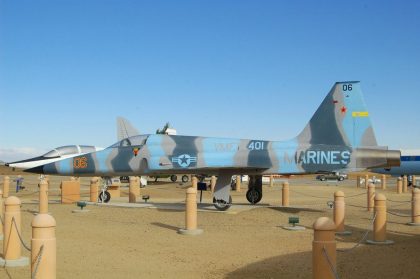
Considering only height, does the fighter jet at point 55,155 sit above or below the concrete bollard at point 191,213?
above

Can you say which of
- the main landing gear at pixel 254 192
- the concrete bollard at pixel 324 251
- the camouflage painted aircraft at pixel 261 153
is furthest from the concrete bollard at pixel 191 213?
the main landing gear at pixel 254 192

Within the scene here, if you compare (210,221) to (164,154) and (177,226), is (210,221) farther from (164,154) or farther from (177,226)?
(164,154)

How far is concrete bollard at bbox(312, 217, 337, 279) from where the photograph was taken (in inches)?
183

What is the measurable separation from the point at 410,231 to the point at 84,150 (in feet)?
48.5

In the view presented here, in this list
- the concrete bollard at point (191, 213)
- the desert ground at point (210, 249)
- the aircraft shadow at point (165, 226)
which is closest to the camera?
the desert ground at point (210, 249)

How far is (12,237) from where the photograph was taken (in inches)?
277

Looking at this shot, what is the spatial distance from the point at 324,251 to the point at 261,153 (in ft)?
34.1

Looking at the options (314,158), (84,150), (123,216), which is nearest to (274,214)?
(314,158)

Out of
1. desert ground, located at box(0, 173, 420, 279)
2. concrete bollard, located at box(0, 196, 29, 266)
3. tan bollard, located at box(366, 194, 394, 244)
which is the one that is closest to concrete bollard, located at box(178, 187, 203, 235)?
desert ground, located at box(0, 173, 420, 279)

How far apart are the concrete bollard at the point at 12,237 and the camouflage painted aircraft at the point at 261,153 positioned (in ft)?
27.2

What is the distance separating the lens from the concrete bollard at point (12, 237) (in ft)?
22.9

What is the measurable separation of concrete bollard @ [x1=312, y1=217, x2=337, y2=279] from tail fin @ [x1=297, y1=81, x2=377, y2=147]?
10230mm

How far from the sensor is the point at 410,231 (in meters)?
10.9

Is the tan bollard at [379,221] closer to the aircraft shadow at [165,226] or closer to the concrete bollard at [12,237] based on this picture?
the aircraft shadow at [165,226]
